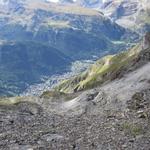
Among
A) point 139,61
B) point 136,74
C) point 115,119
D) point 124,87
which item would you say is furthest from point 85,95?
point 115,119

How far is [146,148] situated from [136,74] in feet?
274

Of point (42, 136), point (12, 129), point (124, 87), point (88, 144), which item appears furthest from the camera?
point (124, 87)

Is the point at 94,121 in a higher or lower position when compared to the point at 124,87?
higher

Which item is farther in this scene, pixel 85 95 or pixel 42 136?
pixel 85 95

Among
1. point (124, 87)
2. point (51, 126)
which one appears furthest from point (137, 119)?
point (124, 87)

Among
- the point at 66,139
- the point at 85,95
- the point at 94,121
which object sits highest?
the point at 66,139

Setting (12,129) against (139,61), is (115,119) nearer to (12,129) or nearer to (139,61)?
(12,129)

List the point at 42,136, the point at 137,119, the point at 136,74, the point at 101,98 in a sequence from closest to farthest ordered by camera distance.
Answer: the point at 42,136
the point at 137,119
the point at 101,98
the point at 136,74

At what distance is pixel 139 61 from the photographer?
458 ft

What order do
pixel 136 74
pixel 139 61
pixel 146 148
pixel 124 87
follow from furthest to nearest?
pixel 139 61 → pixel 136 74 → pixel 124 87 → pixel 146 148

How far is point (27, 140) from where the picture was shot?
4500 centimetres

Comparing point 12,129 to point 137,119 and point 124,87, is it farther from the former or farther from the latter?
point 124,87

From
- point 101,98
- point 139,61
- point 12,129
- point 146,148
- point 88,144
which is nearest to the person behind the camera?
point 146,148

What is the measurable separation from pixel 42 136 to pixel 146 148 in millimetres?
11495
